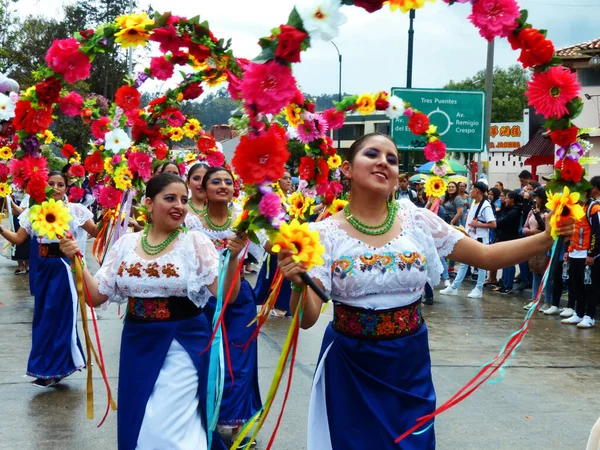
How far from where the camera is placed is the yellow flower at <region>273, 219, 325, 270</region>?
3053 mm

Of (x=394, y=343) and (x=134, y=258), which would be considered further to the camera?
(x=134, y=258)

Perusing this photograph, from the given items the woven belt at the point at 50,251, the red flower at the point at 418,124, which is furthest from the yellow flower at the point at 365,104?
the woven belt at the point at 50,251

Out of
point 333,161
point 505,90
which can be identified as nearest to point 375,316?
point 333,161

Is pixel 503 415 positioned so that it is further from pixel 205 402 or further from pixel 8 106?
pixel 8 106

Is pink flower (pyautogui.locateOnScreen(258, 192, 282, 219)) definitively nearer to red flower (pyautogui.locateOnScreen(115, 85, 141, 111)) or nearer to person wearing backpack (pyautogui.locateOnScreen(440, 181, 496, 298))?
red flower (pyautogui.locateOnScreen(115, 85, 141, 111))

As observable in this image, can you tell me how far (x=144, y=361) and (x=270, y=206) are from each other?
1.65 metres

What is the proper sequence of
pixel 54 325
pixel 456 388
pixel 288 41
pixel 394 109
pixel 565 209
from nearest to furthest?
pixel 288 41 → pixel 565 209 → pixel 394 109 → pixel 456 388 → pixel 54 325

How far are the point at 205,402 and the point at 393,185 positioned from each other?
5.33ft

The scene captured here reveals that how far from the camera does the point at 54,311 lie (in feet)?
23.6

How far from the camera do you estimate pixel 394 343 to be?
3607 millimetres

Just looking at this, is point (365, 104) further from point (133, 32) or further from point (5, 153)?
point (5, 153)

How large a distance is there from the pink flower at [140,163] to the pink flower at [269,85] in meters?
4.32

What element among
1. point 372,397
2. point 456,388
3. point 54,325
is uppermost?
point 372,397

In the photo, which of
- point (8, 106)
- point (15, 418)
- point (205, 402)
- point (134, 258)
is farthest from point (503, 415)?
point (8, 106)
